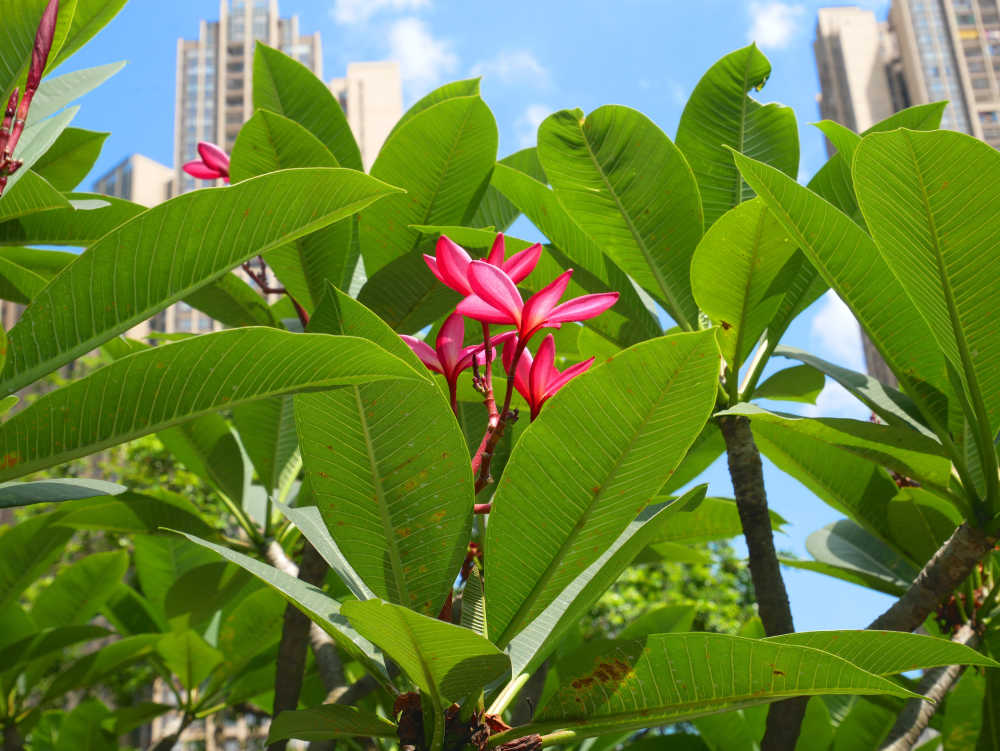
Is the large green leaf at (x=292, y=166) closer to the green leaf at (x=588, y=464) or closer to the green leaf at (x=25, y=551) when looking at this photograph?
the green leaf at (x=588, y=464)

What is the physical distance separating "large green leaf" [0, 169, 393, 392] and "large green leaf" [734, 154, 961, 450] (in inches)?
22.7

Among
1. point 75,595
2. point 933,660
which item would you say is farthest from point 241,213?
point 75,595

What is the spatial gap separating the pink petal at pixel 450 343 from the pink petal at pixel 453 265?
2.8 inches

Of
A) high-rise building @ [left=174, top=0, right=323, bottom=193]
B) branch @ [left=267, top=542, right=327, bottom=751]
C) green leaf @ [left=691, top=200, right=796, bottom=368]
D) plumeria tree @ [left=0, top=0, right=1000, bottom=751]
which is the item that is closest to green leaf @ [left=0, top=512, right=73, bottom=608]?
plumeria tree @ [left=0, top=0, right=1000, bottom=751]

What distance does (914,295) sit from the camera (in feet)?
3.88

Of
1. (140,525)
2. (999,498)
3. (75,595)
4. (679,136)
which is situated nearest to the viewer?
(999,498)

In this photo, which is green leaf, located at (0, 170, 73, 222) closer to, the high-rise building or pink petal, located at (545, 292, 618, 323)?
pink petal, located at (545, 292, 618, 323)

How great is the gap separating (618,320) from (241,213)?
0.82m

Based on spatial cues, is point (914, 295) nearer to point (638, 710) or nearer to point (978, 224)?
point (978, 224)

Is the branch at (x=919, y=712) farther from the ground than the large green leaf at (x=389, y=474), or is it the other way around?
the large green leaf at (x=389, y=474)

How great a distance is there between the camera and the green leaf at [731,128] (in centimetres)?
158

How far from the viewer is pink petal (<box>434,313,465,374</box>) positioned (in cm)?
109

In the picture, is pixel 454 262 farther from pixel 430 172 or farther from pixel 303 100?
pixel 303 100

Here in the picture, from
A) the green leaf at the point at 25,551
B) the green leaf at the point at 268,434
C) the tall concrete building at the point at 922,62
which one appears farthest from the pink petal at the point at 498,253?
the tall concrete building at the point at 922,62
